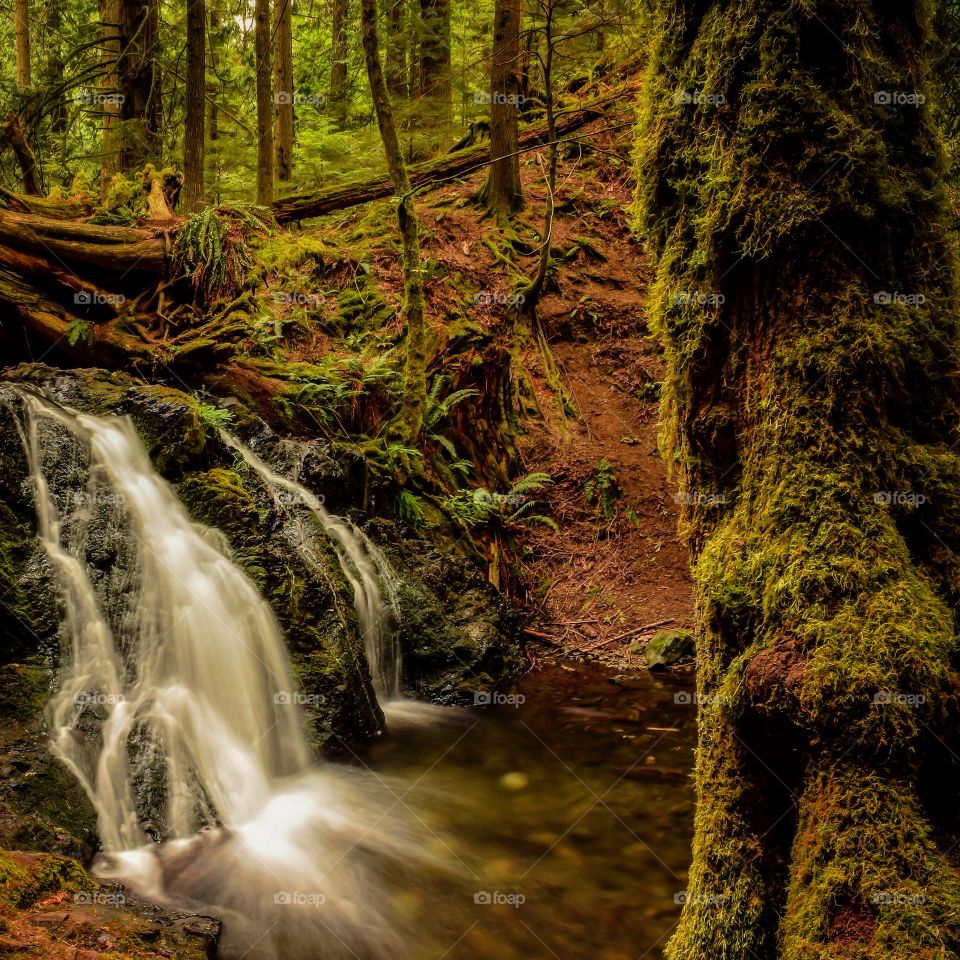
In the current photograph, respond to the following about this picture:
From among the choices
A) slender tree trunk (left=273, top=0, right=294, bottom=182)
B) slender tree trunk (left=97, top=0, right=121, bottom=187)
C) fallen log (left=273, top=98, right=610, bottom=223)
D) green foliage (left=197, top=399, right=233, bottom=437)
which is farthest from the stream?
slender tree trunk (left=273, top=0, right=294, bottom=182)

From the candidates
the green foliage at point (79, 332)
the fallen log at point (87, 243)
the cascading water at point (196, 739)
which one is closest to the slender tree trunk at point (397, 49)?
the fallen log at point (87, 243)

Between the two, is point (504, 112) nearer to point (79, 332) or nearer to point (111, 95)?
point (111, 95)

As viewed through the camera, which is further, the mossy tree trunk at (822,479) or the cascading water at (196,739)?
the cascading water at (196,739)

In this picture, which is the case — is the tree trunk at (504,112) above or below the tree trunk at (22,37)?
below

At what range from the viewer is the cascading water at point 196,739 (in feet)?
13.8

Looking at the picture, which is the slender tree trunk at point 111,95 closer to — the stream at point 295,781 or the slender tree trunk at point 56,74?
the slender tree trunk at point 56,74

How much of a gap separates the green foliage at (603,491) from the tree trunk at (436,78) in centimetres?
871

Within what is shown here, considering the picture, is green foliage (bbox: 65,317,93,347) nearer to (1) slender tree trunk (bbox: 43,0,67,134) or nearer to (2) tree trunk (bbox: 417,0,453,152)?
(1) slender tree trunk (bbox: 43,0,67,134)

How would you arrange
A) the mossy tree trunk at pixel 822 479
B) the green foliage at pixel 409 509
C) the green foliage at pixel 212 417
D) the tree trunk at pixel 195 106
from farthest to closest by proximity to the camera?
the tree trunk at pixel 195 106, the green foliage at pixel 409 509, the green foliage at pixel 212 417, the mossy tree trunk at pixel 822 479

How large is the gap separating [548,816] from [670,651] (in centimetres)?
327

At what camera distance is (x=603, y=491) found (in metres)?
10.4

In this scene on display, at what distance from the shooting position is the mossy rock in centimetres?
799

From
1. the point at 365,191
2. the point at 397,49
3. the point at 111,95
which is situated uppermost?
the point at 397,49

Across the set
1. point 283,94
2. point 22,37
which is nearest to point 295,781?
point 283,94
